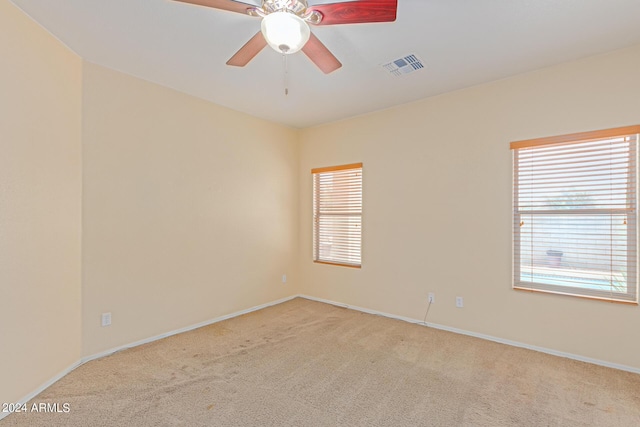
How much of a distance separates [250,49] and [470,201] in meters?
2.68

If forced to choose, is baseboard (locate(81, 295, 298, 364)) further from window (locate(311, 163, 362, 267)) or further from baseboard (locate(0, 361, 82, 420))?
window (locate(311, 163, 362, 267))

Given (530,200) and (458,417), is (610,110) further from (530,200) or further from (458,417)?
(458,417)

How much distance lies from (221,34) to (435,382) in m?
3.19

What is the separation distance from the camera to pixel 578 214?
2707 millimetres

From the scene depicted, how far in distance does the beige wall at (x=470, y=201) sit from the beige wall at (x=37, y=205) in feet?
9.99

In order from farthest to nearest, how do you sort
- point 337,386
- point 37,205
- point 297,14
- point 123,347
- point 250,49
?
point 123,347 → point 337,386 → point 37,205 → point 250,49 → point 297,14

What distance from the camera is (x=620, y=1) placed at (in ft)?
6.34

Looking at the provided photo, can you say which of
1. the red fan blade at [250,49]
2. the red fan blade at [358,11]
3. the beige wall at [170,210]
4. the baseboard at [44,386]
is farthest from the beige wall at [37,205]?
the red fan blade at [358,11]

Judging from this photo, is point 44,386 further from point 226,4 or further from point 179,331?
point 226,4

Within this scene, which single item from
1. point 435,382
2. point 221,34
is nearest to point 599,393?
point 435,382

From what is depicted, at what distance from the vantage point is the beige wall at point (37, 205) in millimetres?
1964

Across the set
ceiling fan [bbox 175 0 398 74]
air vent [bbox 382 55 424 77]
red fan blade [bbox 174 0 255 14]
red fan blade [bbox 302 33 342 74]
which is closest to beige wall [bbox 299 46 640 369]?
air vent [bbox 382 55 424 77]

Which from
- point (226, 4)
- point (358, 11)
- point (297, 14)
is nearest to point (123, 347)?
point (226, 4)

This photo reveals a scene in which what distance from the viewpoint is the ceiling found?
6.56 feet
